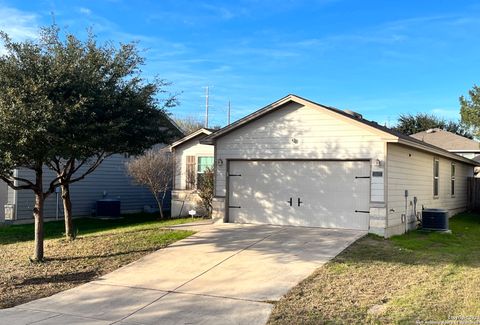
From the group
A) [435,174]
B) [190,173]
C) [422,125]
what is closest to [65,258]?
[190,173]

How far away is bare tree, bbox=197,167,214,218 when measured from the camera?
18219 mm

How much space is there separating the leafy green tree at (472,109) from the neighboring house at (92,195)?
14436 mm

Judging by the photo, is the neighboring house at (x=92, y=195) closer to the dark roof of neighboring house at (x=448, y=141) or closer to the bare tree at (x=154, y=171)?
the bare tree at (x=154, y=171)

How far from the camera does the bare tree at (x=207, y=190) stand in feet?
59.8

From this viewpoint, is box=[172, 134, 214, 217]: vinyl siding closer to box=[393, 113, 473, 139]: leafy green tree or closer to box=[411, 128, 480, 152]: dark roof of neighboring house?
box=[411, 128, 480, 152]: dark roof of neighboring house

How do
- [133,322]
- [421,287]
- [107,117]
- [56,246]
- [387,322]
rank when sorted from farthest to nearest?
[56,246], [107,117], [421,287], [133,322], [387,322]

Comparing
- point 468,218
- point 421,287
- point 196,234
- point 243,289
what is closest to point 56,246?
point 196,234

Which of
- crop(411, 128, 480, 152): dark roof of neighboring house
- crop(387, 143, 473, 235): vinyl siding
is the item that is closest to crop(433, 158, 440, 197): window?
crop(387, 143, 473, 235): vinyl siding

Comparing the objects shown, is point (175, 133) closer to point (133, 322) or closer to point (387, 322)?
point (133, 322)

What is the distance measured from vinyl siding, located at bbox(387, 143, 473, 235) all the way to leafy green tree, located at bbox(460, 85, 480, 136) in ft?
9.12

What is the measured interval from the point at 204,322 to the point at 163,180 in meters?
13.3

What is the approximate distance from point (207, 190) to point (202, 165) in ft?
5.79

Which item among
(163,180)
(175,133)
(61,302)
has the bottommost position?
(61,302)

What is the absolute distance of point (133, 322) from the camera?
701cm
